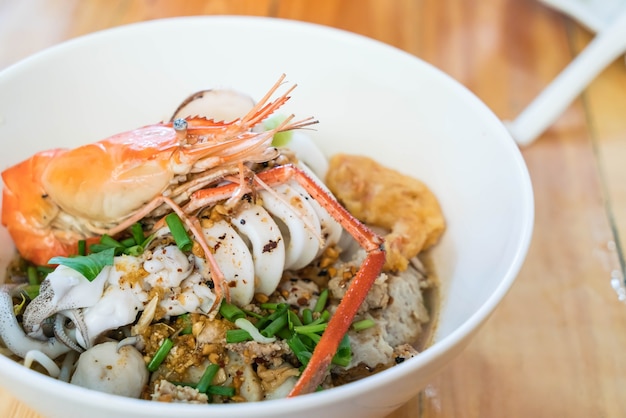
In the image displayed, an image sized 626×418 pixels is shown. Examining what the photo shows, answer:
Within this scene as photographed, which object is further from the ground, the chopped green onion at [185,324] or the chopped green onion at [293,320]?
the chopped green onion at [293,320]

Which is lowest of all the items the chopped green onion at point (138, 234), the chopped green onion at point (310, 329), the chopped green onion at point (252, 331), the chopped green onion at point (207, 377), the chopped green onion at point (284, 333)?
the chopped green onion at point (207, 377)

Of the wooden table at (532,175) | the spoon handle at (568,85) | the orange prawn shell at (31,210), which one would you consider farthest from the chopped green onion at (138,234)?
the spoon handle at (568,85)

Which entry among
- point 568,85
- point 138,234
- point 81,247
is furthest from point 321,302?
point 568,85

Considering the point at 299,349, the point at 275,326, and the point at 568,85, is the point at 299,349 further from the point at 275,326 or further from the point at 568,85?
the point at 568,85

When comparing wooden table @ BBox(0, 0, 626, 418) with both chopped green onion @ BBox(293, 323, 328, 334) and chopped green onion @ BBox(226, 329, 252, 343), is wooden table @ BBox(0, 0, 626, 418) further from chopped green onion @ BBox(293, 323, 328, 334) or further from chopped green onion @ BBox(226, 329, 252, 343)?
chopped green onion @ BBox(226, 329, 252, 343)

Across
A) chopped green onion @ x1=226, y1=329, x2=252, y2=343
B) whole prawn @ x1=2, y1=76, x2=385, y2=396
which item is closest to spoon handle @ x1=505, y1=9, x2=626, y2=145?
whole prawn @ x1=2, y1=76, x2=385, y2=396

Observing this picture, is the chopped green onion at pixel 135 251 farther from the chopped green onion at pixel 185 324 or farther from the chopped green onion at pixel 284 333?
the chopped green onion at pixel 284 333

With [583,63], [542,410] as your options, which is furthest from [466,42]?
[542,410]
